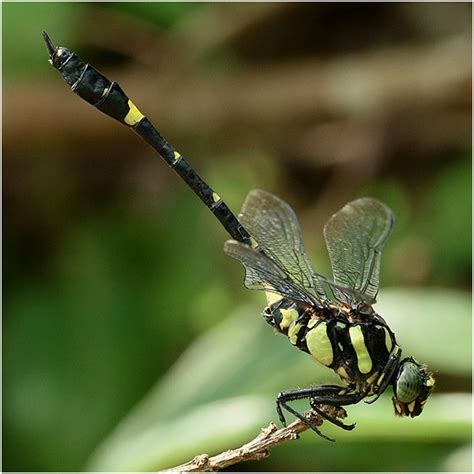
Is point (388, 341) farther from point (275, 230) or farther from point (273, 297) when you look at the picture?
point (275, 230)

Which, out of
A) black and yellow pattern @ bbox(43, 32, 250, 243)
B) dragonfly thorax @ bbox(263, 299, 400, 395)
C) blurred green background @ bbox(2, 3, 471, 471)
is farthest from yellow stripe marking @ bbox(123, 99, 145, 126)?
blurred green background @ bbox(2, 3, 471, 471)

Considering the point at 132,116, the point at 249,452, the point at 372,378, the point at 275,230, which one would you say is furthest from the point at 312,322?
the point at 132,116

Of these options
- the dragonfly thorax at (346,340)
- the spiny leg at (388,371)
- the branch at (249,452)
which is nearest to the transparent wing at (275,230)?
the dragonfly thorax at (346,340)

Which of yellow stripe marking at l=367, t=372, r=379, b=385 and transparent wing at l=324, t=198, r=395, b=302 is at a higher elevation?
transparent wing at l=324, t=198, r=395, b=302


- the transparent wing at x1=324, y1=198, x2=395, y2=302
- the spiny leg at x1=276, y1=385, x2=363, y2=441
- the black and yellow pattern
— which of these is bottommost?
the spiny leg at x1=276, y1=385, x2=363, y2=441

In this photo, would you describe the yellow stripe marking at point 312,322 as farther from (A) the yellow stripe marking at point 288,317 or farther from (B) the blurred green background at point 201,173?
(B) the blurred green background at point 201,173

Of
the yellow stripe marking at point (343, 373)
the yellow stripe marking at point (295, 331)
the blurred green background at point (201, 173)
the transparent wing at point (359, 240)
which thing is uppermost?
the blurred green background at point (201, 173)

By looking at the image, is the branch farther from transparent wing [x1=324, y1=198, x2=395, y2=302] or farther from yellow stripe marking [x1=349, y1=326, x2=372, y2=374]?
transparent wing [x1=324, y1=198, x2=395, y2=302]
